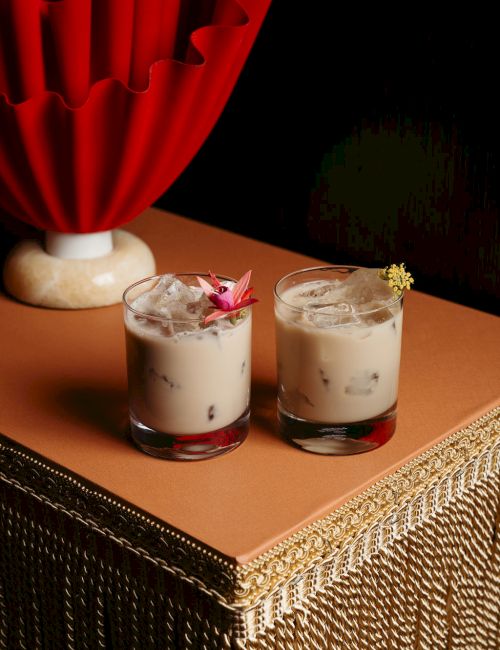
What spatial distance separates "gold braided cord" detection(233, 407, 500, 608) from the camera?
23.9 inches

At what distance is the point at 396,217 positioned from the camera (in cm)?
105

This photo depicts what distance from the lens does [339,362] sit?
0.66m

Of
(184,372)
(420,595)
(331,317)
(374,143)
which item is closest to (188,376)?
(184,372)

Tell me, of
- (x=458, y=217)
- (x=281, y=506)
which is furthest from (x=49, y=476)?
(x=458, y=217)

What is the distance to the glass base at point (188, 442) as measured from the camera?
2.23 ft

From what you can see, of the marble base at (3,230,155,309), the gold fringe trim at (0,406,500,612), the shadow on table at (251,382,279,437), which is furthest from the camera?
the marble base at (3,230,155,309)

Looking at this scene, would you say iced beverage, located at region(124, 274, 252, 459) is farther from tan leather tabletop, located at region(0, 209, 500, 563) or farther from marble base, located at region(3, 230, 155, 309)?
marble base, located at region(3, 230, 155, 309)

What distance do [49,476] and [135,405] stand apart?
8 cm

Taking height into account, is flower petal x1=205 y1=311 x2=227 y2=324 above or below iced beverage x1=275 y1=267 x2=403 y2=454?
above

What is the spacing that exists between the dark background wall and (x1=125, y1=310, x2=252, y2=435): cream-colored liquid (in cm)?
40

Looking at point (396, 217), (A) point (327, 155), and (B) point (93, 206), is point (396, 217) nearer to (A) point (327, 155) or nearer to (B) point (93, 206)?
(A) point (327, 155)

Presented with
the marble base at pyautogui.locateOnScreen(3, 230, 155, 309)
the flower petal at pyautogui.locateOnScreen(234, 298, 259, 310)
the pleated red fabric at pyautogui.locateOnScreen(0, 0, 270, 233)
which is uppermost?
the pleated red fabric at pyautogui.locateOnScreen(0, 0, 270, 233)

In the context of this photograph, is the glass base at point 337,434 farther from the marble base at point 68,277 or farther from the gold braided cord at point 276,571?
the marble base at point 68,277

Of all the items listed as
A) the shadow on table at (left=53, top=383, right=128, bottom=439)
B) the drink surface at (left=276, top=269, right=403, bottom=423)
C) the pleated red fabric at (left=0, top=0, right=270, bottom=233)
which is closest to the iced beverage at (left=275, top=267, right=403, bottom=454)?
the drink surface at (left=276, top=269, right=403, bottom=423)
